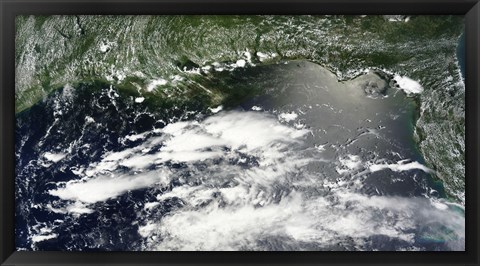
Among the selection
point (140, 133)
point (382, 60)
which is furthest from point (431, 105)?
point (140, 133)

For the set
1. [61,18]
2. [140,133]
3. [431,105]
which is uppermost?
[61,18]

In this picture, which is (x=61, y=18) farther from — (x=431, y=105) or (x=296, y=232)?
(x=431, y=105)

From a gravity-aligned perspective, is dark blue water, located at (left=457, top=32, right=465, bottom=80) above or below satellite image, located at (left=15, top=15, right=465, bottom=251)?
above

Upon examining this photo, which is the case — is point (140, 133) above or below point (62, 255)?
above

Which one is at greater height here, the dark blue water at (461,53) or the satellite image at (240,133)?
the dark blue water at (461,53)


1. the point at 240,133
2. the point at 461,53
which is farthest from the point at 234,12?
the point at 461,53
